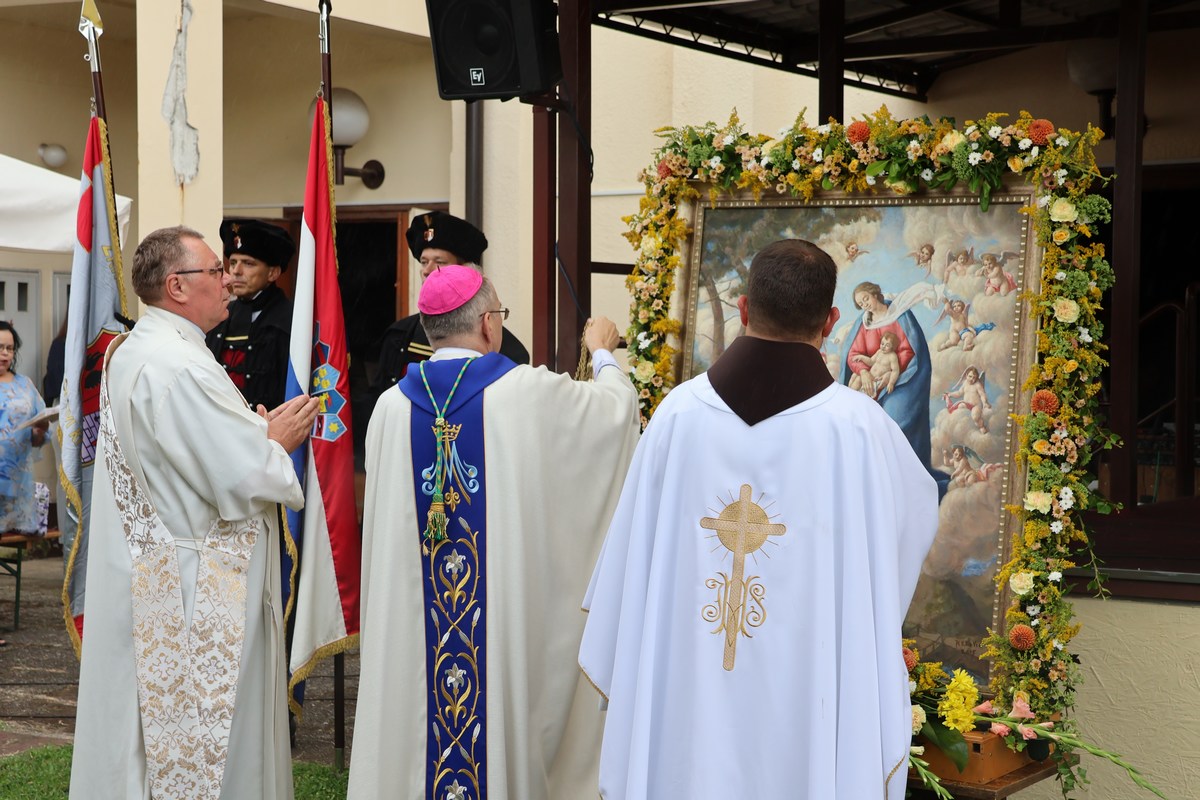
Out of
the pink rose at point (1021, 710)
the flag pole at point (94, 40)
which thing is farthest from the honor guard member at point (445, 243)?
the pink rose at point (1021, 710)

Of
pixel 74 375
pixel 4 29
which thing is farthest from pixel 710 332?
pixel 4 29

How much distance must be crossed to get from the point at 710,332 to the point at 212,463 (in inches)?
67.7

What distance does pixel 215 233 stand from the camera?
964 centimetres

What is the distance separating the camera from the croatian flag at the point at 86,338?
5426 millimetres

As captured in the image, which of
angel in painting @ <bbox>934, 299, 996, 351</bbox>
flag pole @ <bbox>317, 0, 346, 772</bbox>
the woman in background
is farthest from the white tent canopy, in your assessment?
angel in painting @ <bbox>934, 299, 996, 351</bbox>

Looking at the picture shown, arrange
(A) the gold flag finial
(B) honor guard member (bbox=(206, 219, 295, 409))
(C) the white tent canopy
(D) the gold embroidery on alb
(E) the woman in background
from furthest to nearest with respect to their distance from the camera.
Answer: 1. (E) the woman in background
2. (C) the white tent canopy
3. (B) honor guard member (bbox=(206, 219, 295, 409))
4. (A) the gold flag finial
5. (D) the gold embroidery on alb

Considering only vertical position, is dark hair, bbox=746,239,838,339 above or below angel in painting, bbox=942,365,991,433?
above

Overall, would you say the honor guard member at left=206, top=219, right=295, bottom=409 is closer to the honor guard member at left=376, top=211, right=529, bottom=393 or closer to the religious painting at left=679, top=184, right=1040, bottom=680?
the honor guard member at left=376, top=211, right=529, bottom=393

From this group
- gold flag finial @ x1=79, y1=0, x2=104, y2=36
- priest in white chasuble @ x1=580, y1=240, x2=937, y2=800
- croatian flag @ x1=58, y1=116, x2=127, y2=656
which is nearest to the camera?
priest in white chasuble @ x1=580, y1=240, x2=937, y2=800

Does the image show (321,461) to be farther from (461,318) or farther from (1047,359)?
(1047,359)

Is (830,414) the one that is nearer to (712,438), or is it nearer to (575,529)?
(712,438)

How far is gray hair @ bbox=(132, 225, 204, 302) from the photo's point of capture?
14.1 ft

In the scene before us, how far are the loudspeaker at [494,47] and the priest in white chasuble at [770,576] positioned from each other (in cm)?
205

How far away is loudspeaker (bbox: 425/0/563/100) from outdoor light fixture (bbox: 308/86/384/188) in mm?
5320
